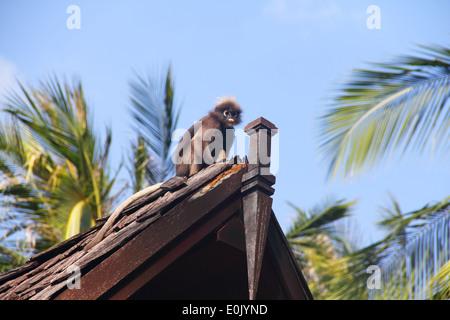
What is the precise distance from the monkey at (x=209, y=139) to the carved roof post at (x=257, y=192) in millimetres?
2700

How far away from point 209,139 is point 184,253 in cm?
371

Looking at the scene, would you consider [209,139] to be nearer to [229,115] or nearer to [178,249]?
[229,115]

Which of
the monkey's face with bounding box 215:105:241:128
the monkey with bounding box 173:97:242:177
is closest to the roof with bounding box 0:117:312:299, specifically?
the monkey with bounding box 173:97:242:177

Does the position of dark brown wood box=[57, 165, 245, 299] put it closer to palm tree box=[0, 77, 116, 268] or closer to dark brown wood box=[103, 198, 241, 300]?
dark brown wood box=[103, 198, 241, 300]

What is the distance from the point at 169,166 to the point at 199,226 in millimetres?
7113

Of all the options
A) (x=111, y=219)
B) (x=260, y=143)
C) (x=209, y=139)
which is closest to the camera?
(x=260, y=143)

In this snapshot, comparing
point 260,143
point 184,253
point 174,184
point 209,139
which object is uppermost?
point 209,139

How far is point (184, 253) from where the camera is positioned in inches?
138

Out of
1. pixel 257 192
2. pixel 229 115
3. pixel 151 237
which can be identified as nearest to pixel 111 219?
pixel 151 237

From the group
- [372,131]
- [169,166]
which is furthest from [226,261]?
[169,166]

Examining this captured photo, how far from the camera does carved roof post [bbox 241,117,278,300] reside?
3.39 meters

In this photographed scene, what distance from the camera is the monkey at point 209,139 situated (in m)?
6.74

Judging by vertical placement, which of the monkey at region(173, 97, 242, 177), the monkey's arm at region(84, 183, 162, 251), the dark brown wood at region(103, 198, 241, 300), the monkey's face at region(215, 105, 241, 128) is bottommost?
the dark brown wood at region(103, 198, 241, 300)

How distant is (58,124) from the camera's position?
33.3 ft
